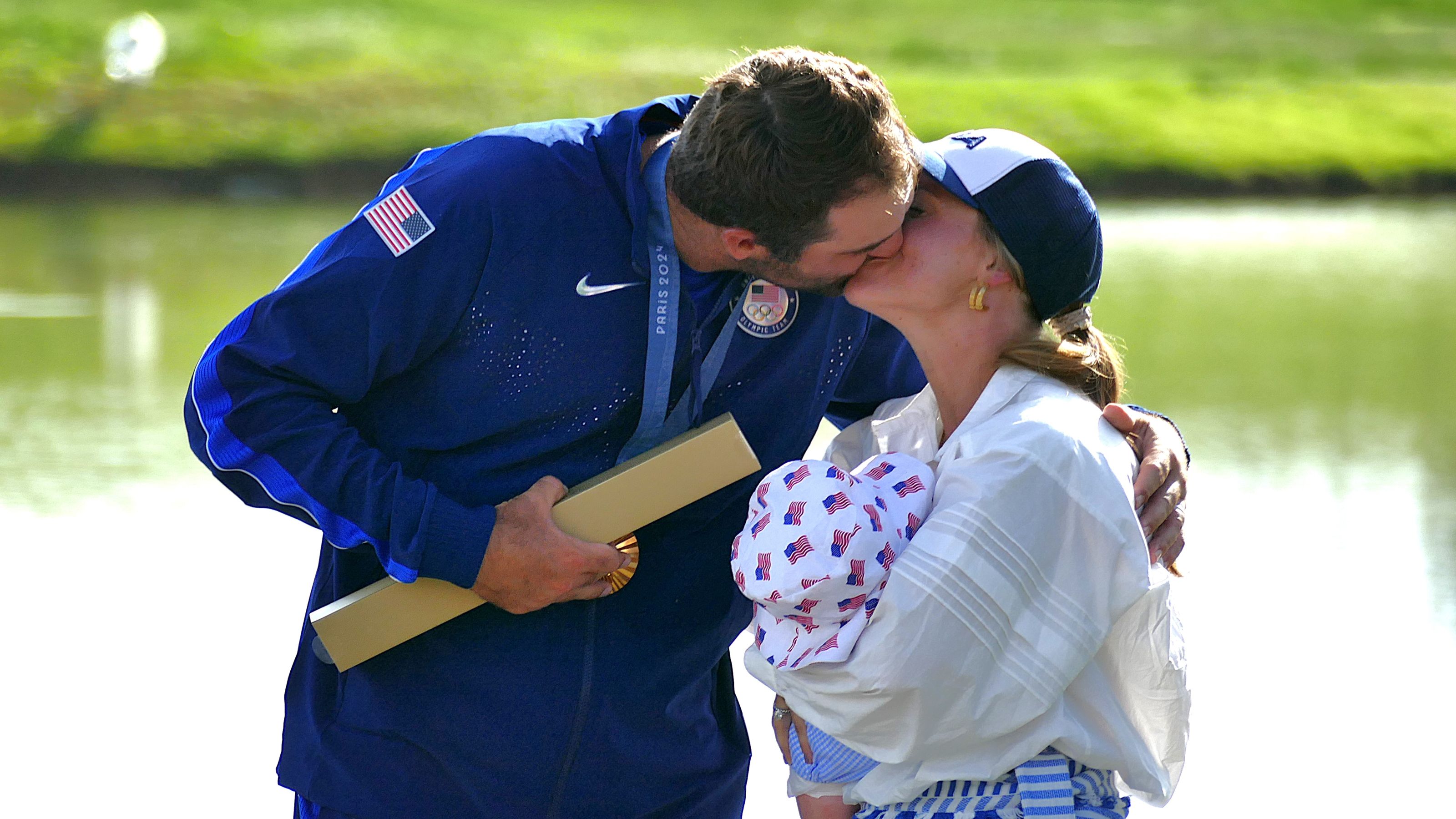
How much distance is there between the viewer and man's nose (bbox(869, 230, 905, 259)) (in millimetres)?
1745

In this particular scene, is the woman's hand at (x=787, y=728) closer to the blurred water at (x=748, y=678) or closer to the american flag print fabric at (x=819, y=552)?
the american flag print fabric at (x=819, y=552)

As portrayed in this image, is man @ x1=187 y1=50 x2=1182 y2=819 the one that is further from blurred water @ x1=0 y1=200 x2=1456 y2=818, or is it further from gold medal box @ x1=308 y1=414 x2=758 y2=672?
blurred water @ x1=0 y1=200 x2=1456 y2=818

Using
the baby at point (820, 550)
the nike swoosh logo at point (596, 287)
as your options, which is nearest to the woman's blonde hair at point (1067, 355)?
the baby at point (820, 550)

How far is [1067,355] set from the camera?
1765 millimetres

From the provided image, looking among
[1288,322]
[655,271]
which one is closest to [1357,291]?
[1288,322]

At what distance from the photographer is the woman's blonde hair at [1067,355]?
1.75 meters

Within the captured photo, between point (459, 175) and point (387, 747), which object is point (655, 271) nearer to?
point (459, 175)

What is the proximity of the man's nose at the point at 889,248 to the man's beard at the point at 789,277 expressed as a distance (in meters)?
0.05

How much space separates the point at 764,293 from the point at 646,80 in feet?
55.5

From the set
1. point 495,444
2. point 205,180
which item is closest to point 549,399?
point 495,444

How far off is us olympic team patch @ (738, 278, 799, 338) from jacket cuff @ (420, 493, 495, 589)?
44 cm

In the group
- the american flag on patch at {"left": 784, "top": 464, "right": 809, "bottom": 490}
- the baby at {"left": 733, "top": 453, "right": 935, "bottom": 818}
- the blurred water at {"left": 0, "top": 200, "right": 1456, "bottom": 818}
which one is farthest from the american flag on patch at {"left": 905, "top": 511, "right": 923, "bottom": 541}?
the blurred water at {"left": 0, "top": 200, "right": 1456, "bottom": 818}

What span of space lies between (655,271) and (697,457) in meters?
0.24

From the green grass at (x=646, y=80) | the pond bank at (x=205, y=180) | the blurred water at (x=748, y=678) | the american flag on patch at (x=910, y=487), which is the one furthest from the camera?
the green grass at (x=646, y=80)
